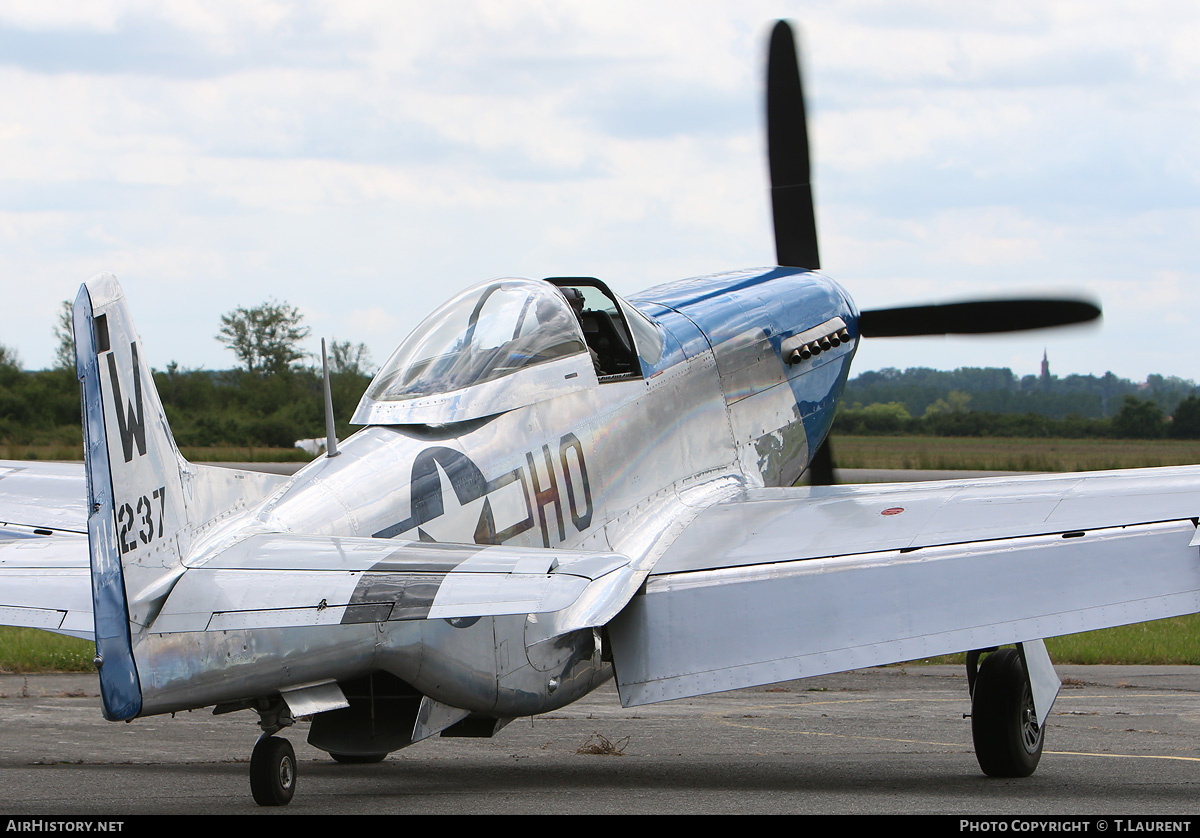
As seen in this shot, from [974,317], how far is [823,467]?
214 centimetres

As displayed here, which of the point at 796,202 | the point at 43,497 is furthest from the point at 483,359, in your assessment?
the point at 796,202

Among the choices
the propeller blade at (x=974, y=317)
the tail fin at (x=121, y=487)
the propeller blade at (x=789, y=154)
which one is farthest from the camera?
the propeller blade at (x=789, y=154)

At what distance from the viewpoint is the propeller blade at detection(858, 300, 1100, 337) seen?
12672 millimetres

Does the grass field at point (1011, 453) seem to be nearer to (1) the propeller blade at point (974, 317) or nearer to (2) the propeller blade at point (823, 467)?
(1) the propeller blade at point (974, 317)

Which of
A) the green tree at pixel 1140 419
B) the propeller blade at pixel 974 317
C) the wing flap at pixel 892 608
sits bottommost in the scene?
the green tree at pixel 1140 419

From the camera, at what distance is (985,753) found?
8.52m

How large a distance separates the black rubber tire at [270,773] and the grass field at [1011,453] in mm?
32738

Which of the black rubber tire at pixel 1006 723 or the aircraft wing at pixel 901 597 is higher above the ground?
the aircraft wing at pixel 901 597

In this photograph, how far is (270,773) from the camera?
6574mm

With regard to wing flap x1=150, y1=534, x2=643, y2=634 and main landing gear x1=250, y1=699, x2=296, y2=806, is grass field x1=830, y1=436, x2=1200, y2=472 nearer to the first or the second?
main landing gear x1=250, y1=699, x2=296, y2=806

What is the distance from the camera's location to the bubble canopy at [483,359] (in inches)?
301

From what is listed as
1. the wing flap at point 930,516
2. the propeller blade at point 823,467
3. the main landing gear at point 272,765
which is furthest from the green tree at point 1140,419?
the main landing gear at point 272,765
